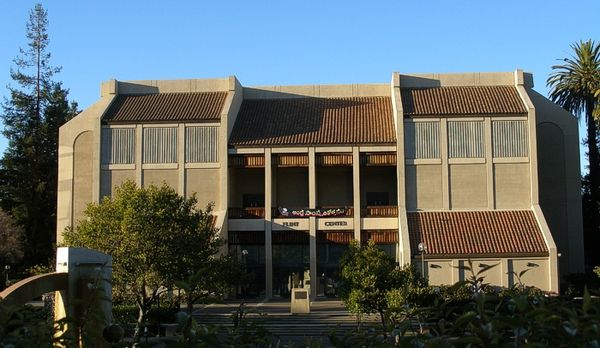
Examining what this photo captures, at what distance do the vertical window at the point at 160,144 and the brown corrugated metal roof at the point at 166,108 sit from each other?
722mm

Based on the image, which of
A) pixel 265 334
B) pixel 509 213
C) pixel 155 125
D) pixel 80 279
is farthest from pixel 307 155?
pixel 265 334

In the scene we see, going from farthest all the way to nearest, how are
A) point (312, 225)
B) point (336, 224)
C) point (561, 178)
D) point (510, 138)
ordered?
point (561, 178)
point (336, 224)
point (312, 225)
point (510, 138)

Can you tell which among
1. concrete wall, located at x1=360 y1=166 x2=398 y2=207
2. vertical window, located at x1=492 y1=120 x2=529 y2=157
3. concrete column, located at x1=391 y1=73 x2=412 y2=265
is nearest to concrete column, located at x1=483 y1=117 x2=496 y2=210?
vertical window, located at x1=492 y1=120 x2=529 y2=157

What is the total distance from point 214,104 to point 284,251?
11.1m

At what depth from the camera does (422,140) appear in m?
47.1

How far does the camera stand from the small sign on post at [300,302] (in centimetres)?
3931

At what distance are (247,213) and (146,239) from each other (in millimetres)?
17262

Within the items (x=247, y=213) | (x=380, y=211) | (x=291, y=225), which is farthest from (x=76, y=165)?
(x=380, y=211)

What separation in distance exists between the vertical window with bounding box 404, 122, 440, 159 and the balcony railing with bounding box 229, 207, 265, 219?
10.1 metres

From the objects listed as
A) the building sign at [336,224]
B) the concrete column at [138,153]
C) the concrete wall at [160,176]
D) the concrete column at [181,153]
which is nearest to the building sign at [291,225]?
the building sign at [336,224]

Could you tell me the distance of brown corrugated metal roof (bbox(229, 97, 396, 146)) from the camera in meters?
48.1

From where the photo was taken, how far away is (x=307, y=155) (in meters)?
48.0

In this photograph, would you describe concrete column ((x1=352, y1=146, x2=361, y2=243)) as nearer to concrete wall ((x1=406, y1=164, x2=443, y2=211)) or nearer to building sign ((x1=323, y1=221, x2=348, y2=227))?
building sign ((x1=323, y1=221, x2=348, y2=227))

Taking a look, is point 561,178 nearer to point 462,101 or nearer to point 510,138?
point 510,138
